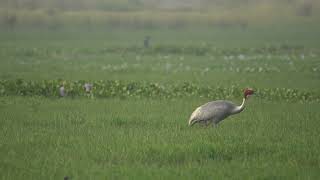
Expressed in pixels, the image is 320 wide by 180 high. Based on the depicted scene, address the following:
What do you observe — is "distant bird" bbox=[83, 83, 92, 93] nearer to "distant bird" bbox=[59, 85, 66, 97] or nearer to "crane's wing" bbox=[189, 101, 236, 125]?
"distant bird" bbox=[59, 85, 66, 97]

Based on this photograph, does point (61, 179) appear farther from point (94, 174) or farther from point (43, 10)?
point (43, 10)

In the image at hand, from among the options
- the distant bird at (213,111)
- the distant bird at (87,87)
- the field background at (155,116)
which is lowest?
the field background at (155,116)

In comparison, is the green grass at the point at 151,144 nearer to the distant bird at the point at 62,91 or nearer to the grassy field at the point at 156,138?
the grassy field at the point at 156,138

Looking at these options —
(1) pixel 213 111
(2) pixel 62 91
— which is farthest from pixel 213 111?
(2) pixel 62 91

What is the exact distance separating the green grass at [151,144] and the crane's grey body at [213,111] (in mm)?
215

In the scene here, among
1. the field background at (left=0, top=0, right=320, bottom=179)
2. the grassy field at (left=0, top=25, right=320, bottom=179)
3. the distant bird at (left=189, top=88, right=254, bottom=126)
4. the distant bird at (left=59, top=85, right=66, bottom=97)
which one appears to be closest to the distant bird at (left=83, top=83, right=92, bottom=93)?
the field background at (left=0, top=0, right=320, bottom=179)

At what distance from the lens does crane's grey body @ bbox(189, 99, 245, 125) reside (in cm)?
1379

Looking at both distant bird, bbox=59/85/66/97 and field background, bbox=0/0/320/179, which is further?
distant bird, bbox=59/85/66/97

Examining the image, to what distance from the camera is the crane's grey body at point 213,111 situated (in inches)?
543

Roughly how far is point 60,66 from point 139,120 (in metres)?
15.2

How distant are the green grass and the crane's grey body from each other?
0.71 feet

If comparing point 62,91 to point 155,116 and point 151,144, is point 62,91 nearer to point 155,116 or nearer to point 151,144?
point 155,116

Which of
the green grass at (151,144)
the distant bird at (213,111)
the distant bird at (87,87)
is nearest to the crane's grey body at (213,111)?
the distant bird at (213,111)

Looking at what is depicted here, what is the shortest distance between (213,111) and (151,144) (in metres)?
2.06
